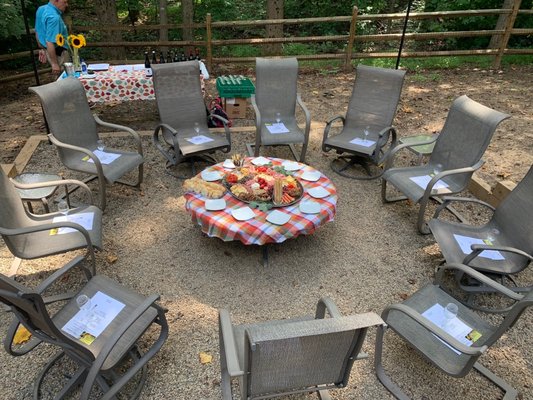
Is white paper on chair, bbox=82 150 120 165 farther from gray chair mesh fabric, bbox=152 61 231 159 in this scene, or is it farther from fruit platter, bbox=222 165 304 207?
fruit platter, bbox=222 165 304 207

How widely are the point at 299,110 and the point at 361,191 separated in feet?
8.98

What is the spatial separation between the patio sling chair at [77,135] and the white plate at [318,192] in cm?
204

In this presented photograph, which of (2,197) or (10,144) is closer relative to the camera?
(2,197)

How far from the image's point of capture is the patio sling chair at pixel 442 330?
231cm

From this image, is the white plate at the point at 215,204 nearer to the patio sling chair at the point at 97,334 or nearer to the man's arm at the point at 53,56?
the patio sling chair at the point at 97,334

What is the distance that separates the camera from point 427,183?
4.12m

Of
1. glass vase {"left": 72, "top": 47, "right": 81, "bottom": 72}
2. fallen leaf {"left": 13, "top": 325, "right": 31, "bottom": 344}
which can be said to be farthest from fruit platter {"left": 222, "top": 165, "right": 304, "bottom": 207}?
glass vase {"left": 72, "top": 47, "right": 81, "bottom": 72}

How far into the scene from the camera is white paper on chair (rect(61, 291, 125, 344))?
2416 millimetres

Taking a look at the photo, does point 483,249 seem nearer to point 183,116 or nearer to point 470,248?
point 470,248

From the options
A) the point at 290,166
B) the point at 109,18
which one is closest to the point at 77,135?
the point at 290,166

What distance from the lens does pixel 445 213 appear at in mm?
4410

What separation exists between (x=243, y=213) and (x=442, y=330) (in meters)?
1.86

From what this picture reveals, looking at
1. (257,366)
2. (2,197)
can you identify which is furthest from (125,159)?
(257,366)

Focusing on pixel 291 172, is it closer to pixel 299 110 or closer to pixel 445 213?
pixel 445 213
